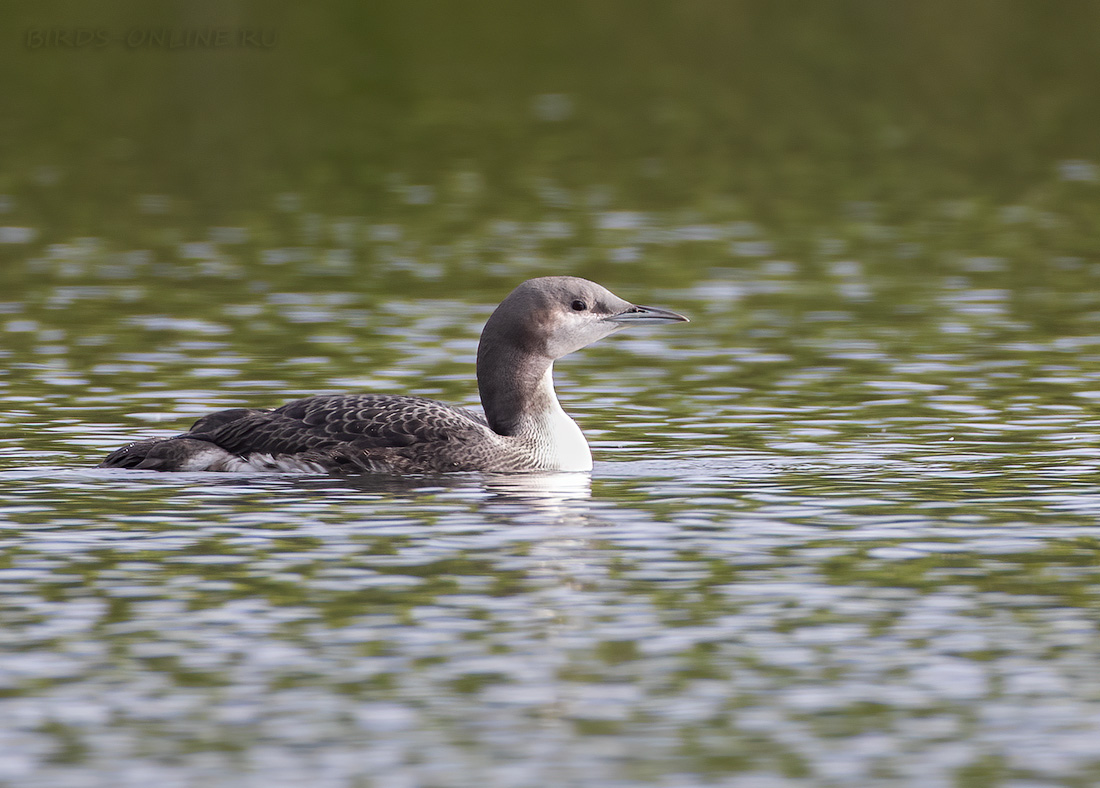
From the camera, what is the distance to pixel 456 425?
1317 centimetres

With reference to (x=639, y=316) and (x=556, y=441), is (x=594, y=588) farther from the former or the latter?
(x=639, y=316)

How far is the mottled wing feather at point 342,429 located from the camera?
42.9 feet

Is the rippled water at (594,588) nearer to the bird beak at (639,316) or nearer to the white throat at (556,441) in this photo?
the white throat at (556,441)

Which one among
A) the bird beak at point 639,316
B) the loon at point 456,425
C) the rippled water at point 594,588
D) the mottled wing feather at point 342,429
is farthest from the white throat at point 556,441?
the bird beak at point 639,316

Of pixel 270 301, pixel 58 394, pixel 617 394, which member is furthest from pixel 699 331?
pixel 58 394

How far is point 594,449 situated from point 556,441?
1.05m

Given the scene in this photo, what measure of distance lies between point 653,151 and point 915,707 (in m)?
24.2

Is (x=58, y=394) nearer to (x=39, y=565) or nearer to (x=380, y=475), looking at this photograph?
(x=380, y=475)

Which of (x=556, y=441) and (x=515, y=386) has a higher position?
(x=515, y=386)

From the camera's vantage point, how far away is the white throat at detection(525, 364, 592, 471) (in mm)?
13273

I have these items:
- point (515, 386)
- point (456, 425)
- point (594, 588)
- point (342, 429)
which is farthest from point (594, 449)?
point (594, 588)

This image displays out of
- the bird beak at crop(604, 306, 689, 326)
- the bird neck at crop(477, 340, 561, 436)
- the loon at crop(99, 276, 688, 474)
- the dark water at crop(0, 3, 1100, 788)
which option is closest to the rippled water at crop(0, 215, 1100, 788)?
the dark water at crop(0, 3, 1100, 788)

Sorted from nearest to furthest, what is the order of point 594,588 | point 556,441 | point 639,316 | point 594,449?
1. point 594,588
2. point 556,441
3. point 639,316
4. point 594,449

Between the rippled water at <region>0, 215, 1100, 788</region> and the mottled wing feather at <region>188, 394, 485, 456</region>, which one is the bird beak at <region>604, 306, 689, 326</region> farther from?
the mottled wing feather at <region>188, 394, 485, 456</region>
